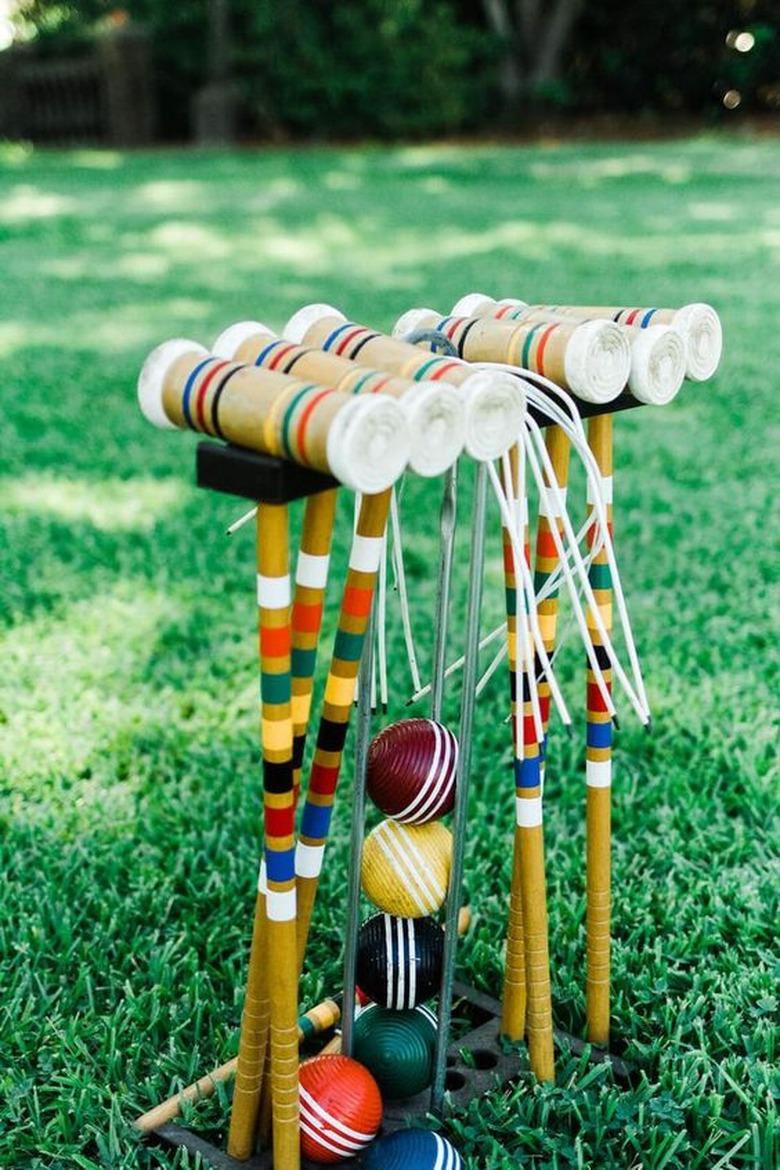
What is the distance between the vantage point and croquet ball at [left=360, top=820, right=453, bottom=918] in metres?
1.69

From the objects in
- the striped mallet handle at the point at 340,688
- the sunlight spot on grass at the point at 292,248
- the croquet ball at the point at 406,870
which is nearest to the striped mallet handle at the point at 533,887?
the croquet ball at the point at 406,870

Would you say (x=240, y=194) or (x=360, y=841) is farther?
(x=240, y=194)

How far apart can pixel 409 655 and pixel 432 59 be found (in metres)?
15.0

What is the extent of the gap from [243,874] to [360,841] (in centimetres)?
71

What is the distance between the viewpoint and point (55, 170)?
12.9 meters

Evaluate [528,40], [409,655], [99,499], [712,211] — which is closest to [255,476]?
[409,655]

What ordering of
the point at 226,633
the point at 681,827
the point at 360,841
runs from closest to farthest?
the point at 360,841 → the point at 681,827 → the point at 226,633

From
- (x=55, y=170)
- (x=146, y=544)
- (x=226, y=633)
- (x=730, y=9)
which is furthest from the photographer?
(x=730, y=9)

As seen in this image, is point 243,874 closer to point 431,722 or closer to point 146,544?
point 431,722

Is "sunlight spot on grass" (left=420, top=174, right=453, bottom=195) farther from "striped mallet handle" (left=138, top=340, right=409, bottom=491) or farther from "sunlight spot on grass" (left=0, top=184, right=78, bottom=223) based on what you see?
"striped mallet handle" (left=138, top=340, right=409, bottom=491)

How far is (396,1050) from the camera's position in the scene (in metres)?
1.75

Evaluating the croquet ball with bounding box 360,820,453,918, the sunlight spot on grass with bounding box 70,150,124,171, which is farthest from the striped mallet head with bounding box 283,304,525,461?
the sunlight spot on grass with bounding box 70,150,124,171

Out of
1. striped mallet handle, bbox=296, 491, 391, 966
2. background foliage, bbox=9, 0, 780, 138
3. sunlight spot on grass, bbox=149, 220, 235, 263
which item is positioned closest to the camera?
striped mallet handle, bbox=296, 491, 391, 966

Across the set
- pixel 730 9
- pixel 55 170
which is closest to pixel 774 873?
pixel 55 170
